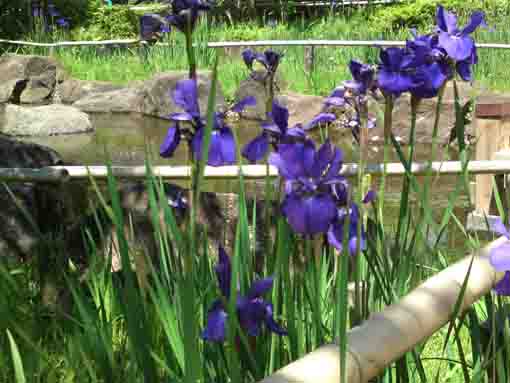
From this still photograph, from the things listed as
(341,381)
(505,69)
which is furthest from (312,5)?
(341,381)

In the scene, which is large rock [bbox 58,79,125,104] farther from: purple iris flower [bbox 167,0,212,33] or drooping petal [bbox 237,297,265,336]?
drooping petal [bbox 237,297,265,336]

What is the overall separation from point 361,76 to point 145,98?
7.29m

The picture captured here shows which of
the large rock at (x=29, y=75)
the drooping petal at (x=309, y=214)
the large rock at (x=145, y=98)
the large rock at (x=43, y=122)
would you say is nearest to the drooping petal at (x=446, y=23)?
the drooping petal at (x=309, y=214)

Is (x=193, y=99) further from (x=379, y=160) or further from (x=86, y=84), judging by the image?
(x=86, y=84)

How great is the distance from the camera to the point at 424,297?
1017 millimetres

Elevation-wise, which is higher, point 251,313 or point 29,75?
point 29,75

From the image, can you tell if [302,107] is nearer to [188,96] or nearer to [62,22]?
[188,96]

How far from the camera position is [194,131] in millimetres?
1216

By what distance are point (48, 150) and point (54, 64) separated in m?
6.06

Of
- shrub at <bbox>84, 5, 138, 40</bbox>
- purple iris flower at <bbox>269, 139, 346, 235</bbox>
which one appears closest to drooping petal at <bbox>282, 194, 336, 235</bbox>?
purple iris flower at <bbox>269, 139, 346, 235</bbox>

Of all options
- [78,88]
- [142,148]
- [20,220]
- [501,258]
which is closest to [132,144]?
[142,148]

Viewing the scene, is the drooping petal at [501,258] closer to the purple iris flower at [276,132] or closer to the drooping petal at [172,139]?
the purple iris flower at [276,132]

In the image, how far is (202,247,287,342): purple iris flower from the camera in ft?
3.24

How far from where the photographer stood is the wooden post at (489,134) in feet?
11.0
